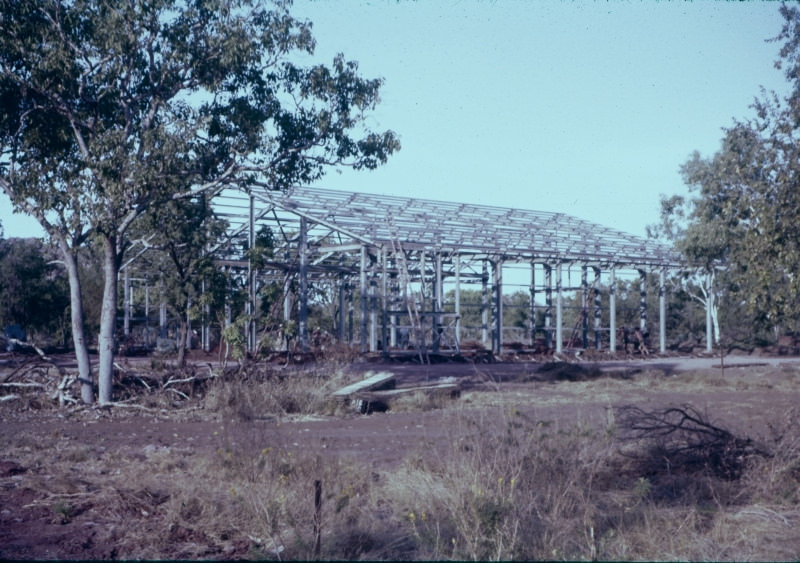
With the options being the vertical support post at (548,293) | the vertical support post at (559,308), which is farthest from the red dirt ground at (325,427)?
the vertical support post at (548,293)

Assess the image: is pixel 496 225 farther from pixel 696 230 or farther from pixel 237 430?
pixel 237 430

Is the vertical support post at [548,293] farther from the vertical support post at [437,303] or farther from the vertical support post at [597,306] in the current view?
the vertical support post at [437,303]

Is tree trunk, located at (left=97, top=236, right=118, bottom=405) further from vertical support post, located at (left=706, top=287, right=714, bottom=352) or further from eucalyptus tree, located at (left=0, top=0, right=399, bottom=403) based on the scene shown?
vertical support post, located at (left=706, top=287, right=714, bottom=352)

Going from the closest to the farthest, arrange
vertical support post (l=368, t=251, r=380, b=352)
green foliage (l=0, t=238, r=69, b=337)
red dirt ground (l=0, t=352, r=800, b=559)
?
red dirt ground (l=0, t=352, r=800, b=559) < vertical support post (l=368, t=251, r=380, b=352) < green foliage (l=0, t=238, r=69, b=337)

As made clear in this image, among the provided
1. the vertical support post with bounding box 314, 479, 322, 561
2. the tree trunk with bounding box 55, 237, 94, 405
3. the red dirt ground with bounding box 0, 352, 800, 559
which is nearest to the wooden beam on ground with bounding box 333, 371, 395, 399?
the red dirt ground with bounding box 0, 352, 800, 559

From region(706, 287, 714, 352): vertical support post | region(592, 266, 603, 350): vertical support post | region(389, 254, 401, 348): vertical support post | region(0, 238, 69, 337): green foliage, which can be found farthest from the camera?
region(706, 287, 714, 352): vertical support post

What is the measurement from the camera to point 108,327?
42.2 feet

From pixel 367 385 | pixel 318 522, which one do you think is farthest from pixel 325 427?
pixel 318 522

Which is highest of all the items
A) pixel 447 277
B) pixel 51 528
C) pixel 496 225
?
pixel 496 225

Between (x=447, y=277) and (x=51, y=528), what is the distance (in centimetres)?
2577

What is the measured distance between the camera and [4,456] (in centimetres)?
841

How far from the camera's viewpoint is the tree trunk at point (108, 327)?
1271 centimetres

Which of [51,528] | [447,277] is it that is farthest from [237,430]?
[447,277]

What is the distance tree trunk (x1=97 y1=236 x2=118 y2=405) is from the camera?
41.7 ft
